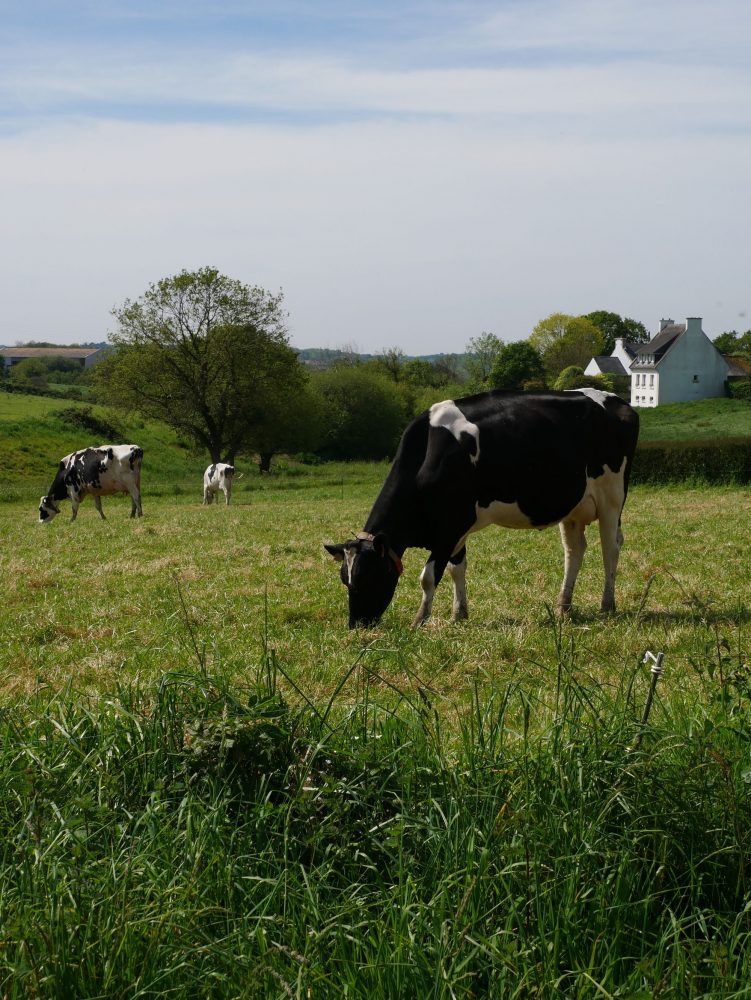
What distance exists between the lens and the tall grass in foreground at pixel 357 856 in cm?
334

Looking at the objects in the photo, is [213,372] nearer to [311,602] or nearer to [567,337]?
[311,602]

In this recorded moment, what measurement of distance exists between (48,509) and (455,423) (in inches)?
754

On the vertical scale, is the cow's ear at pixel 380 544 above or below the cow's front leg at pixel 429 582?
above

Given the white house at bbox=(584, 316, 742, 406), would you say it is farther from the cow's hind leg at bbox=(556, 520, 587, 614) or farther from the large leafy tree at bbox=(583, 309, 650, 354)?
the cow's hind leg at bbox=(556, 520, 587, 614)

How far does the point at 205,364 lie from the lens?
54281mm

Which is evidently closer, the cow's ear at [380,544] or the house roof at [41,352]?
the cow's ear at [380,544]

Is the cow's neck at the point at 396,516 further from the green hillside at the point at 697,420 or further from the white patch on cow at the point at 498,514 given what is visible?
the green hillside at the point at 697,420

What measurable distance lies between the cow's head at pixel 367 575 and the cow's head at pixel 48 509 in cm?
1883

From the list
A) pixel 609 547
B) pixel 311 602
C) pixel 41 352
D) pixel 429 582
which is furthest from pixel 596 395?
pixel 41 352

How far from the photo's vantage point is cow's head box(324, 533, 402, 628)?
30.6 feet

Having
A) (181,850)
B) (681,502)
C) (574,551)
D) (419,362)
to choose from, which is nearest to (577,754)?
(181,850)

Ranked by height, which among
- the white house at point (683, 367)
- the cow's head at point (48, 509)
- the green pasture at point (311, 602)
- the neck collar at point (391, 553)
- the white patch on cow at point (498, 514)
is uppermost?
the white house at point (683, 367)

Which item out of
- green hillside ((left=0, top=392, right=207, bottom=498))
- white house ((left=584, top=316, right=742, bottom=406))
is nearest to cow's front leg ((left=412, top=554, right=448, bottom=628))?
green hillside ((left=0, top=392, right=207, bottom=498))

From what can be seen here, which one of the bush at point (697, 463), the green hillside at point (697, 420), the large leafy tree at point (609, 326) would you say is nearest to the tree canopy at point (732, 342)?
the large leafy tree at point (609, 326)
